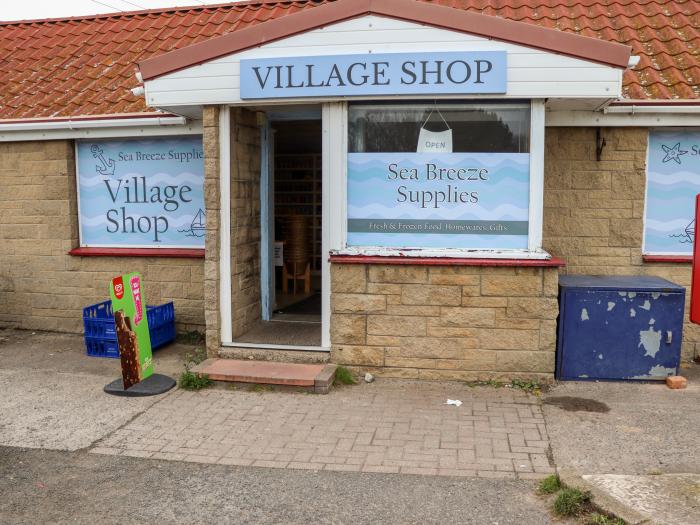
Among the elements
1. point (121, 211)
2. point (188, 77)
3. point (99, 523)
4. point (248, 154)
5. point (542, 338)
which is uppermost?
point (188, 77)

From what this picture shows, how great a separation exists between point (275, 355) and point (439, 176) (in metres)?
2.46

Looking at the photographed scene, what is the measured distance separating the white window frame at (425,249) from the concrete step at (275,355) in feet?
3.57

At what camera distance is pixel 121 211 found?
27.6 ft

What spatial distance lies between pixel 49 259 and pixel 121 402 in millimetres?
3409

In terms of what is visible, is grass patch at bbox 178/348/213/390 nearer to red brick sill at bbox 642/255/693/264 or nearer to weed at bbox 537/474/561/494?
weed at bbox 537/474/561/494

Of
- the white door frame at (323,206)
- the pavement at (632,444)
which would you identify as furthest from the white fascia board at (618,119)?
the pavement at (632,444)

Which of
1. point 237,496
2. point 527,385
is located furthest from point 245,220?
point 237,496

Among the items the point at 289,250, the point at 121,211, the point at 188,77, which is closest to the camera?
the point at 188,77

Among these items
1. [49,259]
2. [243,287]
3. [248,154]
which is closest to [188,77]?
[248,154]

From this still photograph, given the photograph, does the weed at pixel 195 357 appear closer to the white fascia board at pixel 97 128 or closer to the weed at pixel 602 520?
the white fascia board at pixel 97 128

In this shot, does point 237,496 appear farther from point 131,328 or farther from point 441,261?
point 441,261

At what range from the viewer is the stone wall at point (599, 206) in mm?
7125

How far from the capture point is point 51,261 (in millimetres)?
8578

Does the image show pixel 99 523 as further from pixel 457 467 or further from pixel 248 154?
pixel 248 154
